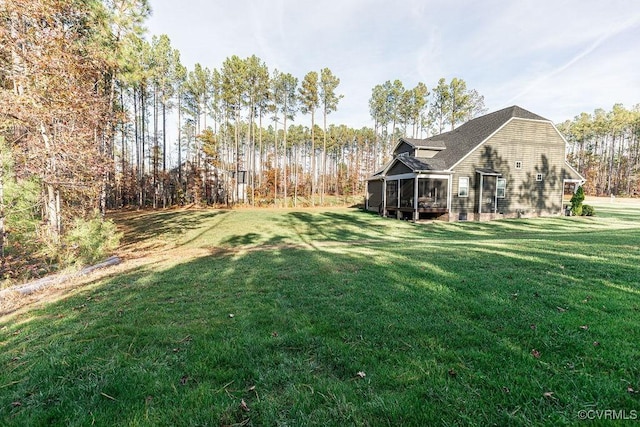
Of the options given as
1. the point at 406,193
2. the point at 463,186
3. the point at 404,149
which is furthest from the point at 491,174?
the point at 404,149

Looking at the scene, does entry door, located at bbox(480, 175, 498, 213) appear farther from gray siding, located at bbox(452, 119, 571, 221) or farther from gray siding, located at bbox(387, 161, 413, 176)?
gray siding, located at bbox(387, 161, 413, 176)

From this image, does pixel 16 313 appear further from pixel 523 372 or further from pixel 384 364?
pixel 523 372

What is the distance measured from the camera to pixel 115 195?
3114 centimetres

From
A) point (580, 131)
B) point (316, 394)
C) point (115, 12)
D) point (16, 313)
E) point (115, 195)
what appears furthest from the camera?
point (580, 131)

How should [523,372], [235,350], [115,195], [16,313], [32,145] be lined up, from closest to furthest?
[523,372], [235,350], [16,313], [32,145], [115,195]

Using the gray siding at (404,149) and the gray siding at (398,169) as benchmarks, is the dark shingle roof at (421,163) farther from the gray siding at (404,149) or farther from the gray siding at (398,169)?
the gray siding at (404,149)

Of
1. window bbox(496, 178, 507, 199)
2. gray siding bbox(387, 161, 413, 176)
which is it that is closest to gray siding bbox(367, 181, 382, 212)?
gray siding bbox(387, 161, 413, 176)

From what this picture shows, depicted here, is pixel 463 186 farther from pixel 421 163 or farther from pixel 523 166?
pixel 523 166

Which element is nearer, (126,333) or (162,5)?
(126,333)

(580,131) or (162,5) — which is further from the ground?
(580,131)

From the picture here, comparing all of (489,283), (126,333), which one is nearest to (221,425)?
(126,333)

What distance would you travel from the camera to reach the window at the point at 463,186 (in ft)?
64.6

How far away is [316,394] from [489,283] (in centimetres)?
382

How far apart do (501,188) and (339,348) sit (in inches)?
856
